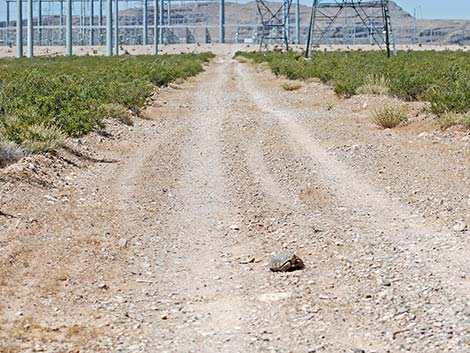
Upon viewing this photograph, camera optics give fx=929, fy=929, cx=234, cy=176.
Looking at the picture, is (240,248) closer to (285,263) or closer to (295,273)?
(285,263)

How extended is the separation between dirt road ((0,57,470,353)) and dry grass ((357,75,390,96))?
32.1 ft

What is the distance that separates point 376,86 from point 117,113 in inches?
357

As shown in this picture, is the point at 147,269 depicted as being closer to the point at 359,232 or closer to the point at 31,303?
the point at 31,303

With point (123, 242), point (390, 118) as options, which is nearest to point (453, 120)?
point (390, 118)

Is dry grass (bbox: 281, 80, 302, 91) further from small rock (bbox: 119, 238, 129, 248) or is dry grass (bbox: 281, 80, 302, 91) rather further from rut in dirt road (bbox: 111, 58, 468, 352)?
small rock (bbox: 119, 238, 129, 248)

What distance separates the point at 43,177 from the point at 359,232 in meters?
5.02

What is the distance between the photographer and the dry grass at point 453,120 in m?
17.6

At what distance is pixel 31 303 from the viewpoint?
7332 millimetres

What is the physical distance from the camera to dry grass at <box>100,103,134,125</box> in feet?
70.1

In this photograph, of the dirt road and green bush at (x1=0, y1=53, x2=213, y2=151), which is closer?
the dirt road

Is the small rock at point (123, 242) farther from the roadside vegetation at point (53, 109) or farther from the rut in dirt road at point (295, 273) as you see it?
the roadside vegetation at point (53, 109)

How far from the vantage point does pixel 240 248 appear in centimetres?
923

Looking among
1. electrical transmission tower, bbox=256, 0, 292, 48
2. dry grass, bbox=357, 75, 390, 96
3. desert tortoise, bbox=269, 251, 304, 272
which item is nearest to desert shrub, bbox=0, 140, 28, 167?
desert tortoise, bbox=269, 251, 304, 272

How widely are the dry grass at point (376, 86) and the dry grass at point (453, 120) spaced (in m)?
Answer: 8.49
